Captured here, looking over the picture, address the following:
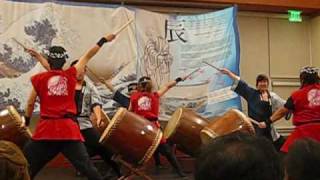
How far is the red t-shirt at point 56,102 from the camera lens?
10.2 ft

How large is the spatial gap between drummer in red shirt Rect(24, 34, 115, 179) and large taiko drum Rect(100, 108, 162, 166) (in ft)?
2.22

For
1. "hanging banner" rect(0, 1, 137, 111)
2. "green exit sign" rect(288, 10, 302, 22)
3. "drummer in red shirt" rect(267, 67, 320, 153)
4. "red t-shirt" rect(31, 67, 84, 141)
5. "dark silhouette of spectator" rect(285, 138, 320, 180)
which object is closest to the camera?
"dark silhouette of spectator" rect(285, 138, 320, 180)

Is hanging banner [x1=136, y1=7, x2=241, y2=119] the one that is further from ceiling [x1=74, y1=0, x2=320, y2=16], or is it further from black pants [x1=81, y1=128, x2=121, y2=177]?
black pants [x1=81, y1=128, x2=121, y2=177]

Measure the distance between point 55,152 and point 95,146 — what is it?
4.79ft

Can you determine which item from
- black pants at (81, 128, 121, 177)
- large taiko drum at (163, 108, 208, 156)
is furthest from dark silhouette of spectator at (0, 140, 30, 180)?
large taiko drum at (163, 108, 208, 156)

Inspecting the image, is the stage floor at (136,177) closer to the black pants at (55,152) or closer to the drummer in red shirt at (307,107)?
the drummer in red shirt at (307,107)

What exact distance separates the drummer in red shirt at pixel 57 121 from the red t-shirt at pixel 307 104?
5.13ft

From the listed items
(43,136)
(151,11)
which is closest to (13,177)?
(43,136)

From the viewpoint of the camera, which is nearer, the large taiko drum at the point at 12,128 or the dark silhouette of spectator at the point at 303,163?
the dark silhouette of spectator at the point at 303,163

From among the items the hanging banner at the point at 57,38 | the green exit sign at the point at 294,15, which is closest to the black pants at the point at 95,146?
the hanging banner at the point at 57,38

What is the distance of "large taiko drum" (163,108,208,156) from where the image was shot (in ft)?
15.1

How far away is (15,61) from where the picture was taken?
5.48 meters

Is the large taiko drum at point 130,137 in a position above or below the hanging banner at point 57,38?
below

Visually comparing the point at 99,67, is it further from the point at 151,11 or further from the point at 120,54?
the point at 151,11
